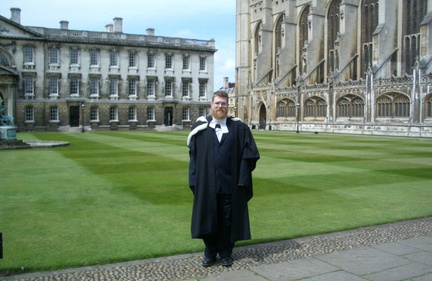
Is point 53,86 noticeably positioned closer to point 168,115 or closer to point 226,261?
point 168,115

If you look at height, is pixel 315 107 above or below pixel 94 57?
below

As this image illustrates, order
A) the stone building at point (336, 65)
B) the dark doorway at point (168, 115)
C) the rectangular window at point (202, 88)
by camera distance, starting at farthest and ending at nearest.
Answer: the rectangular window at point (202, 88)
the dark doorway at point (168, 115)
the stone building at point (336, 65)

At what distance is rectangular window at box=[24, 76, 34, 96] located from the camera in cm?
5434

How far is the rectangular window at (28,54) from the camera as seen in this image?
53972 mm

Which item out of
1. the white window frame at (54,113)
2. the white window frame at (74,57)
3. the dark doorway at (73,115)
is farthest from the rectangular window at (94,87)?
the white window frame at (54,113)

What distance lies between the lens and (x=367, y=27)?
51.1 m

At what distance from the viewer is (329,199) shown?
932 cm

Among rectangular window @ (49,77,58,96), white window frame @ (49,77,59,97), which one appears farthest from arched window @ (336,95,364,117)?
rectangular window @ (49,77,58,96)

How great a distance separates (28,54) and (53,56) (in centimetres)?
293

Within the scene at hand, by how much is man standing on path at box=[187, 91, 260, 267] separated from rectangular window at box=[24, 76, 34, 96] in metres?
54.3

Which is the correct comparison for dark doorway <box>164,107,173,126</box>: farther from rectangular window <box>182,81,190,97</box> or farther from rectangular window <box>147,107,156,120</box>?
rectangular window <box>182,81,190,97</box>

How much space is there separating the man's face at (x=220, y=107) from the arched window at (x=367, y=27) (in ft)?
159

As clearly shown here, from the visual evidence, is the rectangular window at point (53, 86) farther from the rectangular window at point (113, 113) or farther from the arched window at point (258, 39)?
the arched window at point (258, 39)

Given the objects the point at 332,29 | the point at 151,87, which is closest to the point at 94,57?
the point at 151,87
